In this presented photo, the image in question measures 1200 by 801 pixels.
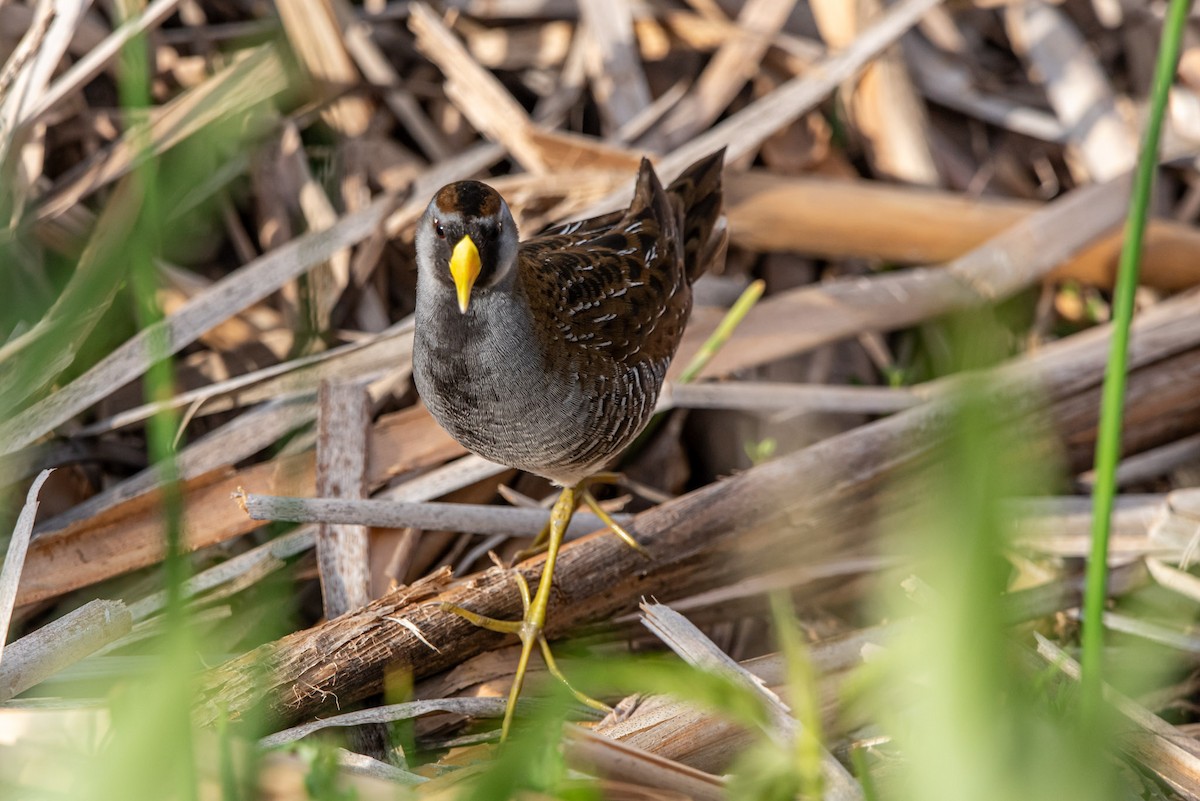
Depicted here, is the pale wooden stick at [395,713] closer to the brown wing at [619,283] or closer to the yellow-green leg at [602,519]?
the yellow-green leg at [602,519]

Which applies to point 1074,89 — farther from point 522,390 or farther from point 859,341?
point 522,390

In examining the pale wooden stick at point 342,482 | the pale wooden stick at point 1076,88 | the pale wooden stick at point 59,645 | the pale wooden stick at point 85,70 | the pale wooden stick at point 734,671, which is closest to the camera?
the pale wooden stick at point 734,671

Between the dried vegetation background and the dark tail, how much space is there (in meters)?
0.26

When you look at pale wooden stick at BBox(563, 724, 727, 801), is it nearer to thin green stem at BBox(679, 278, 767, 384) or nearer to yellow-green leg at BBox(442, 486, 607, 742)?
yellow-green leg at BBox(442, 486, 607, 742)

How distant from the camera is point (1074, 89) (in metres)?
3.32

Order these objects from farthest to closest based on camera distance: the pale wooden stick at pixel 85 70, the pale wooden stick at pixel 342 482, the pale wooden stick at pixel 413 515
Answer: the pale wooden stick at pixel 85 70, the pale wooden stick at pixel 342 482, the pale wooden stick at pixel 413 515

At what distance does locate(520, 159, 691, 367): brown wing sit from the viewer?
2.06 metres

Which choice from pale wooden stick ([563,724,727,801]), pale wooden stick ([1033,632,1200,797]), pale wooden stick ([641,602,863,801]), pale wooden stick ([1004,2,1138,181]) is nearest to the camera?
pale wooden stick ([563,724,727,801])

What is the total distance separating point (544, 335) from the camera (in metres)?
1.97

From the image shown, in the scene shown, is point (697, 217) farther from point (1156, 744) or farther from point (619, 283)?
point (1156, 744)

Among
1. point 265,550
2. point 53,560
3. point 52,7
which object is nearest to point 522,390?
point 265,550

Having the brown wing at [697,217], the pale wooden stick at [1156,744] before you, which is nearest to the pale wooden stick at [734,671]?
the pale wooden stick at [1156,744]

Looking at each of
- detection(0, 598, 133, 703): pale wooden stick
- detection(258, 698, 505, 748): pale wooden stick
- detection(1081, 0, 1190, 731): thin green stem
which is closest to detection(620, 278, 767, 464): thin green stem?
detection(258, 698, 505, 748): pale wooden stick

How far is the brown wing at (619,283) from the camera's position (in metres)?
2.06
